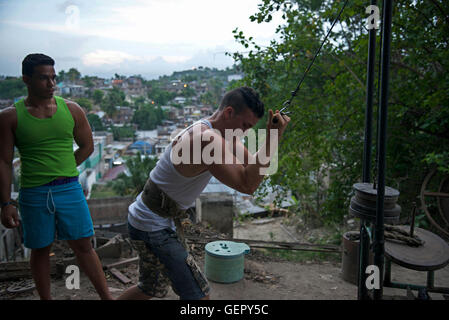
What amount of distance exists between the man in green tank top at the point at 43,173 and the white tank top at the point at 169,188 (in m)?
0.50

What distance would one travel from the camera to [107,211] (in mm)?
8266

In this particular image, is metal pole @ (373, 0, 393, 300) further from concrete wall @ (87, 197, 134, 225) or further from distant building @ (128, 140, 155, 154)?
distant building @ (128, 140, 155, 154)

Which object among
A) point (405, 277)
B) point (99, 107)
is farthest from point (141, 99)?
point (405, 277)

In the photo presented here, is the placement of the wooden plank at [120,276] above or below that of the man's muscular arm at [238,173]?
below

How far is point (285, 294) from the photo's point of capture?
3541 mm

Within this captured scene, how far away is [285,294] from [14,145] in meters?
2.86

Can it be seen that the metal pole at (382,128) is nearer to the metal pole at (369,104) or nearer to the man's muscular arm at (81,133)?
the metal pole at (369,104)

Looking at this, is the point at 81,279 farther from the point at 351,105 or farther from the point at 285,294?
the point at 351,105

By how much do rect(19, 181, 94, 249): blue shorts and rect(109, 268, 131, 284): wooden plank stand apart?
137 centimetres

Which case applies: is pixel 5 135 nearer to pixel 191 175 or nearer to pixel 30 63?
pixel 30 63

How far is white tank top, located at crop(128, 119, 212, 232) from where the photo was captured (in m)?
1.81

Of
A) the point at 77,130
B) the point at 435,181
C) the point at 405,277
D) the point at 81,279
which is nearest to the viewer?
the point at 77,130

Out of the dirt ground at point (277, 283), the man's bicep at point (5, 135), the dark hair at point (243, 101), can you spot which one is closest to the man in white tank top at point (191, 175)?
the dark hair at point (243, 101)

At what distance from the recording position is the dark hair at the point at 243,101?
1839 millimetres
